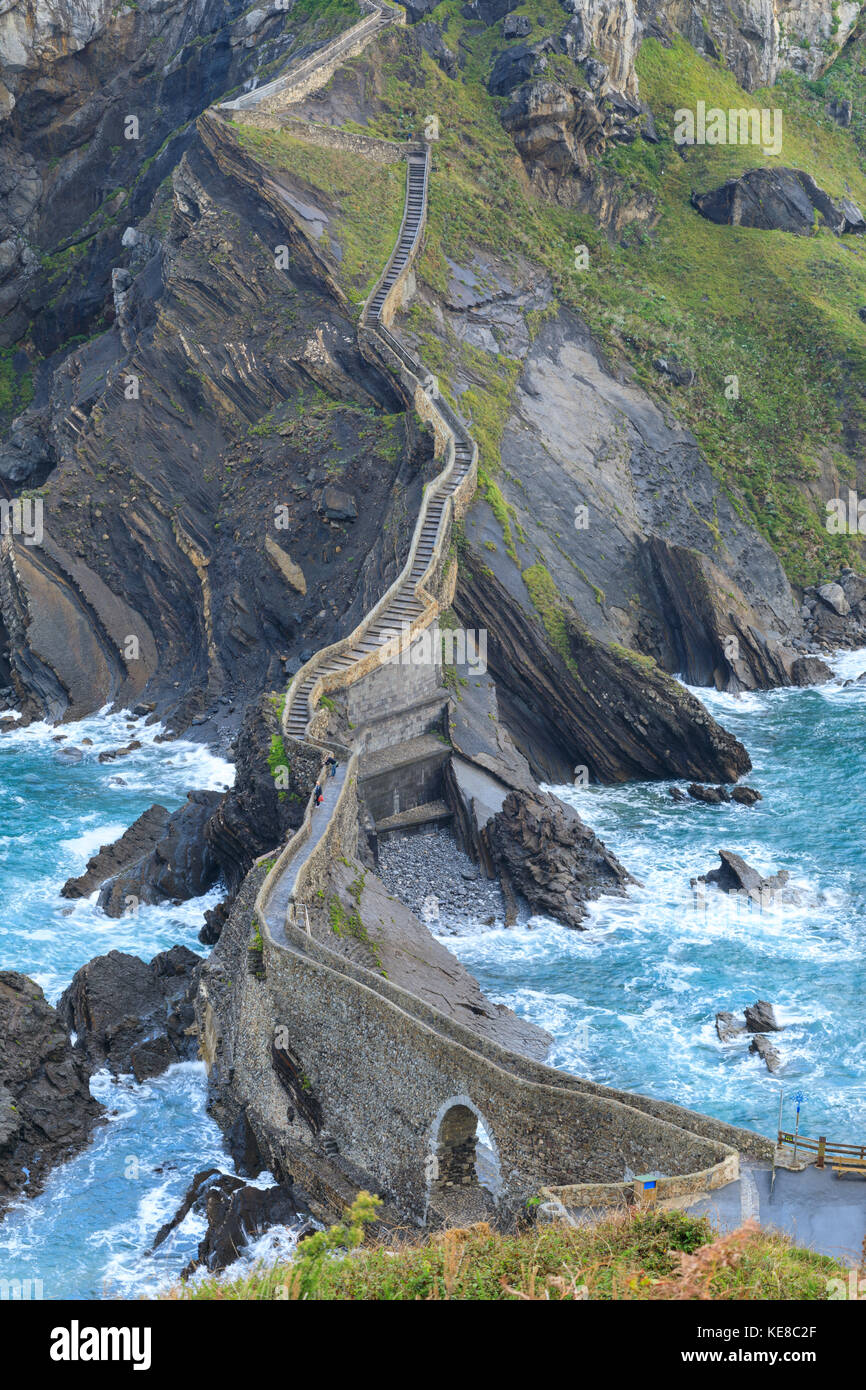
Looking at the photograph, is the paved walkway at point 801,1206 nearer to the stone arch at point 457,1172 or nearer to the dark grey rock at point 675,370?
the stone arch at point 457,1172

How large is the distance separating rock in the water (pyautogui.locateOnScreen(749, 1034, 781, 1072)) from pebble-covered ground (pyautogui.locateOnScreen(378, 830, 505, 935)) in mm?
9554

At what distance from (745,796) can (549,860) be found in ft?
37.6

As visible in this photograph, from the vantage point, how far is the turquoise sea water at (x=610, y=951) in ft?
102

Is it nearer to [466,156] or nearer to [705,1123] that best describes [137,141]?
Answer: [466,156]

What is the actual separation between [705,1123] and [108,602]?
45395mm

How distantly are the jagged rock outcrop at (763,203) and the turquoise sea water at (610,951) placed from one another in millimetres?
39810

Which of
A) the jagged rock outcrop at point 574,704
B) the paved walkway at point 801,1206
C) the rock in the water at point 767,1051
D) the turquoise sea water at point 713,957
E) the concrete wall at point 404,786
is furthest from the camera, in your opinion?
the jagged rock outcrop at point 574,704

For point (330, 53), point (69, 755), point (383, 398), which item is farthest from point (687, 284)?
point (69, 755)

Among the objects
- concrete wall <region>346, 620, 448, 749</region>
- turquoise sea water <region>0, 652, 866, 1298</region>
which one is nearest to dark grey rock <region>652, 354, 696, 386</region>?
turquoise sea water <region>0, 652, 866, 1298</region>

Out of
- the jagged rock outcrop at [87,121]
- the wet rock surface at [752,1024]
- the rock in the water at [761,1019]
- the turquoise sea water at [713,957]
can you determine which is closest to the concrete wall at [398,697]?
the turquoise sea water at [713,957]

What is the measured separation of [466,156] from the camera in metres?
77.3

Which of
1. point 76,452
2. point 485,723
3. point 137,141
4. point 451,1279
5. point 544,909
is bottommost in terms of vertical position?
point 451,1279

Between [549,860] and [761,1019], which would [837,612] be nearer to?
[549,860]
